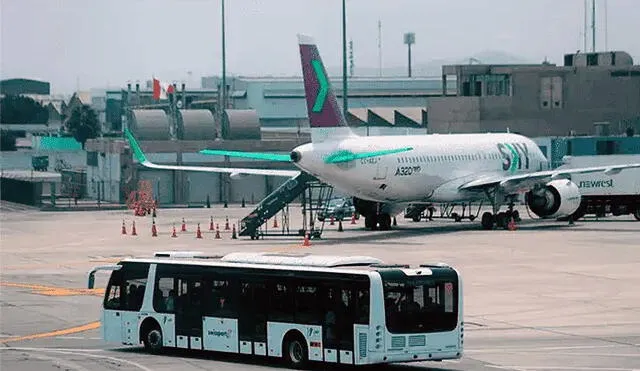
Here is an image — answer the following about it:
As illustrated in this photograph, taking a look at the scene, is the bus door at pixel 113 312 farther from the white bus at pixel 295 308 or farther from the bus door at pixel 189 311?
the bus door at pixel 189 311

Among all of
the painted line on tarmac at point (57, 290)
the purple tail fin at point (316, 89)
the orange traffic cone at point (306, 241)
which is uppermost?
the purple tail fin at point (316, 89)

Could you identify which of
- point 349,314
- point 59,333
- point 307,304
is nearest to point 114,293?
point 59,333

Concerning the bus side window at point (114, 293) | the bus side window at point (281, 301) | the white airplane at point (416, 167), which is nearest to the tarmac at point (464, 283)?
the bus side window at point (114, 293)

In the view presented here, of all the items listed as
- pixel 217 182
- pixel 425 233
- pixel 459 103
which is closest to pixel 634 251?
pixel 425 233

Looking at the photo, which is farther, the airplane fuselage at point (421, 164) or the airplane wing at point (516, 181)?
the airplane wing at point (516, 181)

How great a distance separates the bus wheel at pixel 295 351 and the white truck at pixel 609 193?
5678 cm

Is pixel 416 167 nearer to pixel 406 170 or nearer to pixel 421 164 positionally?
pixel 421 164

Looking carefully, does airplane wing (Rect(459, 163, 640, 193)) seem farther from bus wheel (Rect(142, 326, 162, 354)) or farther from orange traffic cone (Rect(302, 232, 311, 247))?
bus wheel (Rect(142, 326, 162, 354))

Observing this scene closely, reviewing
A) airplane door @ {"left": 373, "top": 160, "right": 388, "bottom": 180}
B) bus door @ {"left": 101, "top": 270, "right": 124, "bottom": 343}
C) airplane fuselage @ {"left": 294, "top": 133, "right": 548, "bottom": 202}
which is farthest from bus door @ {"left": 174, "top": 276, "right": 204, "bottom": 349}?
airplane door @ {"left": 373, "top": 160, "right": 388, "bottom": 180}

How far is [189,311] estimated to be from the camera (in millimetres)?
34844

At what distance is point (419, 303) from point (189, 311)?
20.0 feet

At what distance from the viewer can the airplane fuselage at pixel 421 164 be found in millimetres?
73312

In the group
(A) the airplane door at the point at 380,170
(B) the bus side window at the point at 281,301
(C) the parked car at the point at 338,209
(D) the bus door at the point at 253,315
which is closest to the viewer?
(B) the bus side window at the point at 281,301

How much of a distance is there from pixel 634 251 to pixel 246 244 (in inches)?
770
